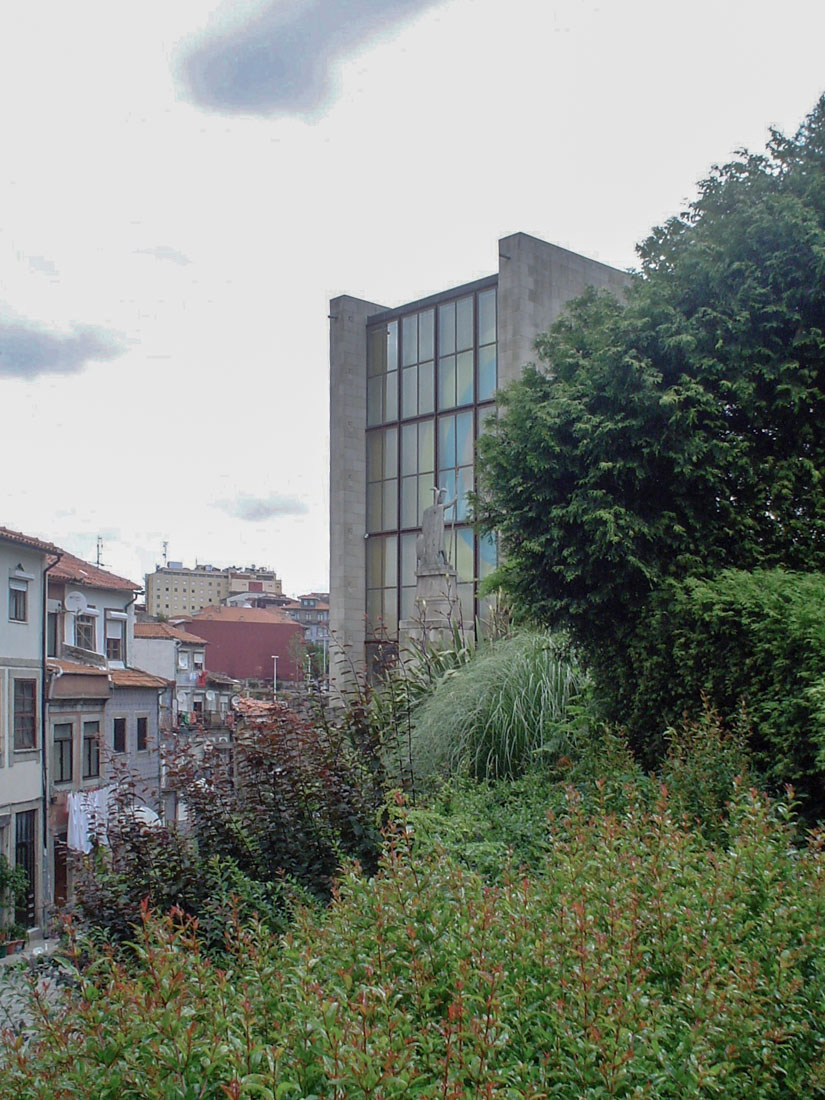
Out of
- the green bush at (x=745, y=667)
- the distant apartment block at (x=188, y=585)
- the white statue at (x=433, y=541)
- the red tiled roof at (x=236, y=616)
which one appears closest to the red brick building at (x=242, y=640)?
the red tiled roof at (x=236, y=616)

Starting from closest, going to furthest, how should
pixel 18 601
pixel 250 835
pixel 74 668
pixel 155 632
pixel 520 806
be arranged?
pixel 250 835, pixel 520 806, pixel 18 601, pixel 74 668, pixel 155 632

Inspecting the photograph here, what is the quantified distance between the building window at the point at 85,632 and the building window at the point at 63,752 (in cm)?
306

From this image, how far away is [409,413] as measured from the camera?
3509 centimetres

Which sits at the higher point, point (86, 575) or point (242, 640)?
point (86, 575)

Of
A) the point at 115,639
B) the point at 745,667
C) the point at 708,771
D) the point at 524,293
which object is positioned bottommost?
the point at 115,639

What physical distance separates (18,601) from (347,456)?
1157 cm

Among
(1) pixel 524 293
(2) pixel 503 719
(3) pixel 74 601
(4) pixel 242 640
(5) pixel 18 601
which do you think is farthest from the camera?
(4) pixel 242 640

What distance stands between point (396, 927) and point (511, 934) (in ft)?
1.34

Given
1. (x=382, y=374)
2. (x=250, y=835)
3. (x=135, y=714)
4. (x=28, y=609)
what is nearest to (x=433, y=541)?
(x=28, y=609)

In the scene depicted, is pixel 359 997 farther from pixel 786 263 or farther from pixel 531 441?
pixel 786 263

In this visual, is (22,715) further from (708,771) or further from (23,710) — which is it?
(708,771)

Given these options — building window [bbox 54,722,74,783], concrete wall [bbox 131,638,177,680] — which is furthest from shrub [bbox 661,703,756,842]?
concrete wall [bbox 131,638,177,680]

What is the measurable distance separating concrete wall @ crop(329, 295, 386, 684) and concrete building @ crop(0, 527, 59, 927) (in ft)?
30.5

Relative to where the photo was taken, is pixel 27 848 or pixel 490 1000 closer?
pixel 490 1000
